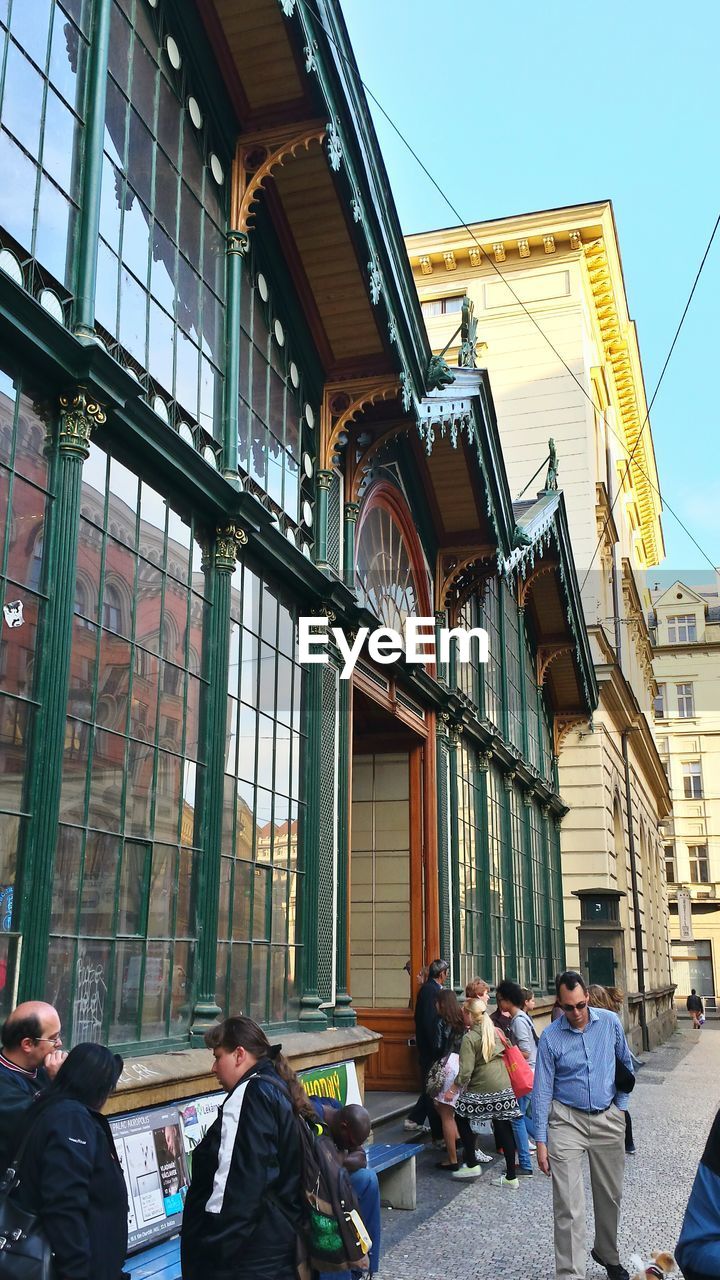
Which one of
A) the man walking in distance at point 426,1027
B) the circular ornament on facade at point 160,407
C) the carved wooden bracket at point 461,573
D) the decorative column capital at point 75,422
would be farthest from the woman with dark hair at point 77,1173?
the carved wooden bracket at point 461,573

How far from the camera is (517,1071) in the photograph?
1062cm

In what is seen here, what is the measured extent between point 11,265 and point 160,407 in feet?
5.65

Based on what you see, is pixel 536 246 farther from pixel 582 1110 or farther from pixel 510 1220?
pixel 582 1110

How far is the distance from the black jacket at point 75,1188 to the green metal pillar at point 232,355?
16.7ft

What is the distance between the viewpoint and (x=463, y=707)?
1527cm

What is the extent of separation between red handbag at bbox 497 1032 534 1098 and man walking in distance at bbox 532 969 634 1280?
3328mm

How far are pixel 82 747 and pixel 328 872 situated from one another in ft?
13.9

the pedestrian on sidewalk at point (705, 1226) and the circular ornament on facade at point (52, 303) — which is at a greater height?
the circular ornament on facade at point (52, 303)

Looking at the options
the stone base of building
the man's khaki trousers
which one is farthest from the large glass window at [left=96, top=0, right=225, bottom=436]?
the man's khaki trousers

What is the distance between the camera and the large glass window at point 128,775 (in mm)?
6234

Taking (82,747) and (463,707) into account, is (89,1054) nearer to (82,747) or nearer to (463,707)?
(82,747)

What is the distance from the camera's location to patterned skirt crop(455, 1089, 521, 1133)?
10188mm

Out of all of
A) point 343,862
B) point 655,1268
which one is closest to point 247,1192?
point 655,1268

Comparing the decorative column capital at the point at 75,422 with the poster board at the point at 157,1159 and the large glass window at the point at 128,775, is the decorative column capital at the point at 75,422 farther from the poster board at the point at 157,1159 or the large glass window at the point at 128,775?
the poster board at the point at 157,1159
